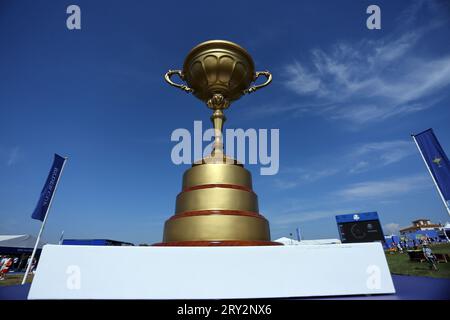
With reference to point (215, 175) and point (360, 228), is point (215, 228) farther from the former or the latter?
point (360, 228)

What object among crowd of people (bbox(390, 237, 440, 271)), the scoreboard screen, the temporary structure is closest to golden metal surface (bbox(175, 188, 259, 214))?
crowd of people (bbox(390, 237, 440, 271))

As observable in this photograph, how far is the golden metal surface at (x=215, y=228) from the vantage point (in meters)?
3.71

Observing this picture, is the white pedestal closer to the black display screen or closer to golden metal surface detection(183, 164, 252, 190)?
golden metal surface detection(183, 164, 252, 190)

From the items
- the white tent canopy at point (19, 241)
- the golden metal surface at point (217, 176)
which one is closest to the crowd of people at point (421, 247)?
the golden metal surface at point (217, 176)

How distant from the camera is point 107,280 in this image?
2.62 meters

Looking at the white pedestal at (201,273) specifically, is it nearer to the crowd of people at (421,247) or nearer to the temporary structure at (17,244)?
the crowd of people at (421,247)

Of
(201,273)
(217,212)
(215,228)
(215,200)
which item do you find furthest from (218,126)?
(201,273)

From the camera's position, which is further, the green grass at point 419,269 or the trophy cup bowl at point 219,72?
the green grass at point 419,269

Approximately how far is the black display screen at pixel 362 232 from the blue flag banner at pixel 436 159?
27.2ft

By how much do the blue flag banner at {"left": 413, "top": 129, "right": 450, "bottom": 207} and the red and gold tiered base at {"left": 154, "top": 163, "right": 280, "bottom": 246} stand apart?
22.6 ft
